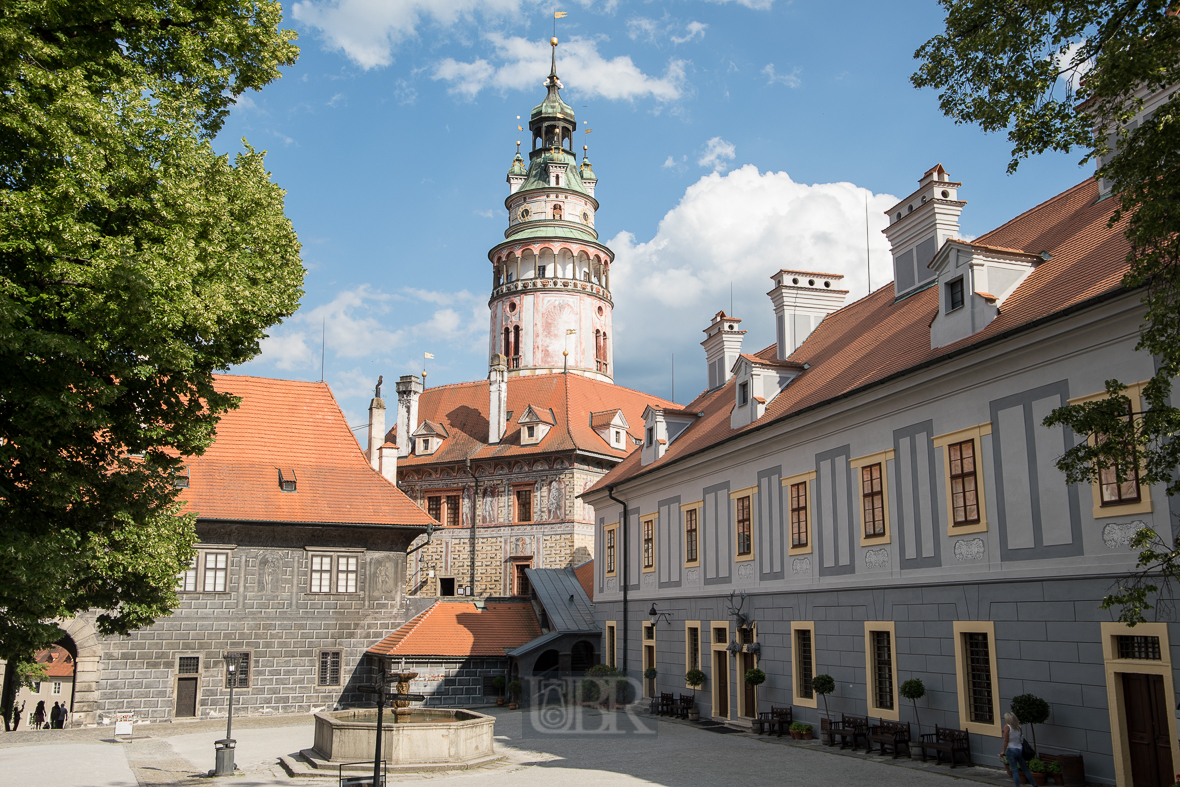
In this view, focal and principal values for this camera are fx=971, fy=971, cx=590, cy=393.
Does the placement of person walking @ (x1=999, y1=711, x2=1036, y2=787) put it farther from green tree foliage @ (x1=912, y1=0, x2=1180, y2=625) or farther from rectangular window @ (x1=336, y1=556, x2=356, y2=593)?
rectangular window @ (x1=336, y1=556, x2=356, y2=593)

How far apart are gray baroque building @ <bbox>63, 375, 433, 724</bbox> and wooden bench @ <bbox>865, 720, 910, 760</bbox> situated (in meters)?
17.1

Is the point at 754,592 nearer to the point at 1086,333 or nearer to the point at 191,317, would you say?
the point at 1086,333

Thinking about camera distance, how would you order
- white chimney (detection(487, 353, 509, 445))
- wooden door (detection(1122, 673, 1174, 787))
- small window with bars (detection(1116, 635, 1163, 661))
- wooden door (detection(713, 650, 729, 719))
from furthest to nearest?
white chimney (detection(487, 353, 509, 445)) < wooden door (detection(713, 650, 729, 719)) < small window with bars (detection(1116, 635, 1163, 661)) < wooden door (detection(1122, 673, 1174, 787))

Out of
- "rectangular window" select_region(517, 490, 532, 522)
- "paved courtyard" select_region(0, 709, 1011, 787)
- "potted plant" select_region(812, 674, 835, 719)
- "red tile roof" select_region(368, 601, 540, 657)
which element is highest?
"rectangular window" select_region(517, 490, 532, 522)

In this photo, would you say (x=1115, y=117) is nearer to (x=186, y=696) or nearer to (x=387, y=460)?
(x=186, y=696)

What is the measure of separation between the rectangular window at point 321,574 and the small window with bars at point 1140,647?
23.3 m

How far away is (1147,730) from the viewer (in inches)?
489

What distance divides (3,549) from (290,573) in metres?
20.2

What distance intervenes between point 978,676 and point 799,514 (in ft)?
20.1

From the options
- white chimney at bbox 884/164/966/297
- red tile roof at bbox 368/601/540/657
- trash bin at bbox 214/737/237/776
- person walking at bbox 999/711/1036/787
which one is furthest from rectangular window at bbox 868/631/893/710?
red tile roof at bbox 368/601/540/657

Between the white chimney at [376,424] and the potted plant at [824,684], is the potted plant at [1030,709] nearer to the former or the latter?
the potted plant at [824,684]

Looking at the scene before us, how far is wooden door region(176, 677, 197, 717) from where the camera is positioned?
92.7ft

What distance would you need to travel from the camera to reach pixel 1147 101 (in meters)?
15.3

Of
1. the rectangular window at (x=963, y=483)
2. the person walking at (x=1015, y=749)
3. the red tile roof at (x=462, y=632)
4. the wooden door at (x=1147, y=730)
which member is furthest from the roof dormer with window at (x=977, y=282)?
the red tile roof at (x=462, y=632)
